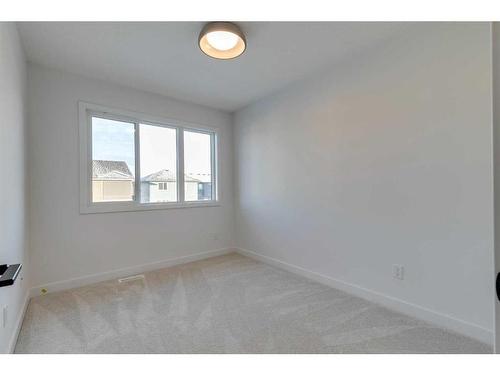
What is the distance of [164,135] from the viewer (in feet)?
11.6

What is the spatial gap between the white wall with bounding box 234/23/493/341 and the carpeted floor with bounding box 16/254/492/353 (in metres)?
0.33

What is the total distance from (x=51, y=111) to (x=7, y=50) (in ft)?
3.57

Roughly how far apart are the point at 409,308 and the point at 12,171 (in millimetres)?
3337

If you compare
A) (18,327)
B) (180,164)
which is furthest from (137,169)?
(18,327)

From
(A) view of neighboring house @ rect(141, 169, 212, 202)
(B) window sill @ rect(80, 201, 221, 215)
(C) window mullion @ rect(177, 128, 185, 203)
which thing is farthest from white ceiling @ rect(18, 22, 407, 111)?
(B) window sill @ rect(80, 201, 221, 215)

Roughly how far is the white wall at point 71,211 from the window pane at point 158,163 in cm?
23

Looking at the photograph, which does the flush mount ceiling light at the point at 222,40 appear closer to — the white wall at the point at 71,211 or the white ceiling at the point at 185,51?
the white ceiling at the point at 185,51

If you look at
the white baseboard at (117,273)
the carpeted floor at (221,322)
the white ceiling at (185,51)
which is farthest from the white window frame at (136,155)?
the carpeted floor at (221,322)

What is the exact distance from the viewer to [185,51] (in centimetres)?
232

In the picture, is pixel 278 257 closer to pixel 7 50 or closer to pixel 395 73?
pixel 395 73

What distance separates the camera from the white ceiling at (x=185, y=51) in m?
1.99

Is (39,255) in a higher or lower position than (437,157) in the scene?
lower

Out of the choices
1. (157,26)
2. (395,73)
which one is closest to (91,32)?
(157,26)

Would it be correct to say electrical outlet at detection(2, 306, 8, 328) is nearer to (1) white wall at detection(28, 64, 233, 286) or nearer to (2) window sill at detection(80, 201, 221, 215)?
(1) white wall at detection(28, 64, 233, 286)
